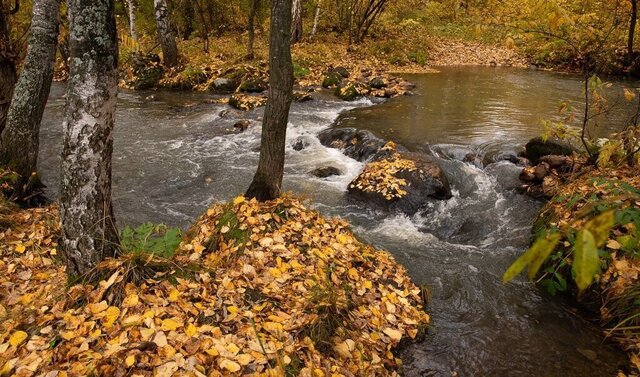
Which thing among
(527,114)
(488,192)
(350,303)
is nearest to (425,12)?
(527,114)

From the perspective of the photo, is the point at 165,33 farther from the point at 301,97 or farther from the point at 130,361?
the point at 130,361

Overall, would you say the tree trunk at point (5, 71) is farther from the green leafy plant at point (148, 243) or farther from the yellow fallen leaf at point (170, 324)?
the yellow fallen leaf at point (170, 324)

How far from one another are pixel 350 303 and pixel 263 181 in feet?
6.27

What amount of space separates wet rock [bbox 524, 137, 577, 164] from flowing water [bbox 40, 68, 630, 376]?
49 centimetres

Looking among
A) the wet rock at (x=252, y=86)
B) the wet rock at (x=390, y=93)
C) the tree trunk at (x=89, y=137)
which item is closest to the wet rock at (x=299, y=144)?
the wet rock at (x=252, y=86)

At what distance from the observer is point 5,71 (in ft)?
20.3

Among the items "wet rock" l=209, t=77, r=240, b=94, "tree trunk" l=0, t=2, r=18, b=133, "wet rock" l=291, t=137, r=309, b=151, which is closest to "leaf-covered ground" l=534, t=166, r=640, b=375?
"wet rock" l=291, t=137, r=309, b=151

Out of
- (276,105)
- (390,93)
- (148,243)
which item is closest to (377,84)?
(390,93)

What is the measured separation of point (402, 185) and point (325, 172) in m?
1.96

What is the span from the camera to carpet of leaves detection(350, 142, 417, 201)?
7.91 meters

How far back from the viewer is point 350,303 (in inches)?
164

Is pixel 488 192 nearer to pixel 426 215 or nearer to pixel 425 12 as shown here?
pixel 426 215

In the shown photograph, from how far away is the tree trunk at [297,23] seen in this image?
66.3 feet

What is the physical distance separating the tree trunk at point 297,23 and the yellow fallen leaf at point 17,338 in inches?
775
